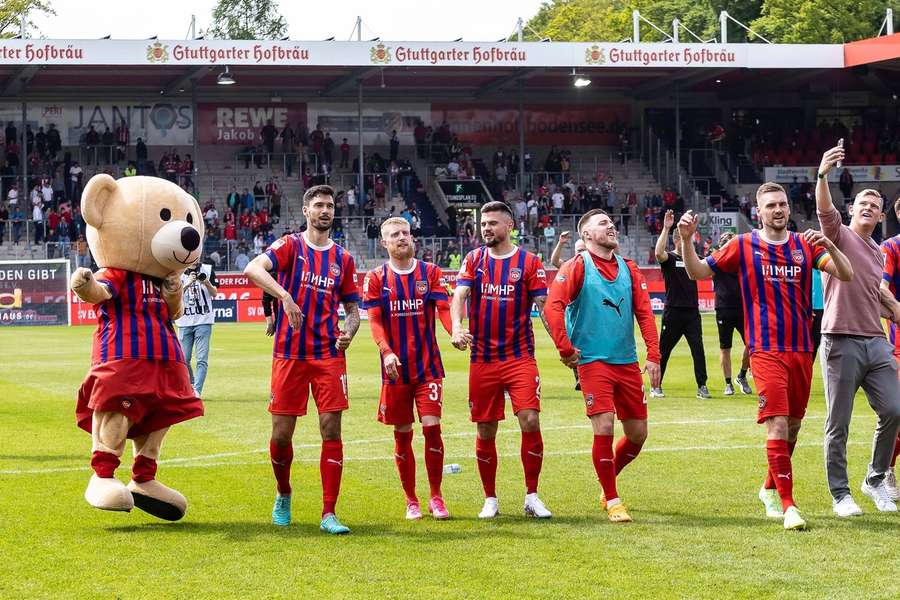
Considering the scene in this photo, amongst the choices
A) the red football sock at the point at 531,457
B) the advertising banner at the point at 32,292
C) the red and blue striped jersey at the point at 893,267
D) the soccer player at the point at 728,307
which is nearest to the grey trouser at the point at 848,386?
the red and blue striped jersey at the point at 893,267

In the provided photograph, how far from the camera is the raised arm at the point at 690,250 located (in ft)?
28.6

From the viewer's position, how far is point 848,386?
9.13 m

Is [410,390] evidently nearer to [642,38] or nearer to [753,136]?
[753,136]

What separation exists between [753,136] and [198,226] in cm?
4354

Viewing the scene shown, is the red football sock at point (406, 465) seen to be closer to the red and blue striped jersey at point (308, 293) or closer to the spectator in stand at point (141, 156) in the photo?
the red and blue striped jersey at point (308, 293)

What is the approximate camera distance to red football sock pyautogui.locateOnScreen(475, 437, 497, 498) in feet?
30.2

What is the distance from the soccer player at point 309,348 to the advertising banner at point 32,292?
26.8 meters

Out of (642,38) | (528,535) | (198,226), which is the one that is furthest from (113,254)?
(642,38)

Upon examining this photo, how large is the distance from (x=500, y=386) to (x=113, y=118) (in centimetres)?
4023

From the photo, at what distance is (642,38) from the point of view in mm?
70500

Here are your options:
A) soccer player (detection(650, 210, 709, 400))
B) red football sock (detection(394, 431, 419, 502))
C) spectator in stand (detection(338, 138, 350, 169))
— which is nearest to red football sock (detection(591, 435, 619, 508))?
red football sock (detection(394, 431, 419, 502))

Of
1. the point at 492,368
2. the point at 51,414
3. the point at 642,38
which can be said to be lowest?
the point at 51,414

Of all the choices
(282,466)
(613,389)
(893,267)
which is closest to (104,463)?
(282,466)

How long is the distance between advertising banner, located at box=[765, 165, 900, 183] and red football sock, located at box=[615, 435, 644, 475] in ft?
130
